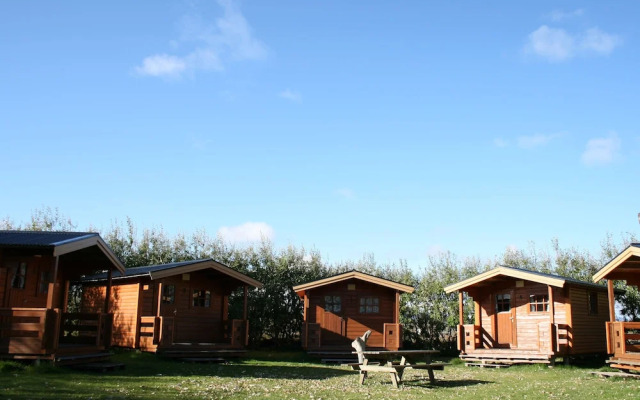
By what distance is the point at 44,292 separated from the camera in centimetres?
1672

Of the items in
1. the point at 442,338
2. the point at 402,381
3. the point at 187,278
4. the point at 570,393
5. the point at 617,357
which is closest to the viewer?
the point at 570,393

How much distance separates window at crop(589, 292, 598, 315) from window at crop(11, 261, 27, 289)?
18314mm

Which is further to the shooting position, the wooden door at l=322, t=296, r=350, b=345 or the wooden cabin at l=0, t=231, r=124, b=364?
the wooden door at l=322, t=296, r=350, b=345

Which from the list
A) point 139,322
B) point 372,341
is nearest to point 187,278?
point 139,322

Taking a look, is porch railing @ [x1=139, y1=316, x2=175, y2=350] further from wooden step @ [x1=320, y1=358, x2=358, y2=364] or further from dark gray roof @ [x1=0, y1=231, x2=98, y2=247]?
wooden step @ [x1=320, y1=358, x2=358, y2=364]

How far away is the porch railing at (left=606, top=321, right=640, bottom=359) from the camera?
16.4 metres

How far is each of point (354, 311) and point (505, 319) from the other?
→ 545 cm

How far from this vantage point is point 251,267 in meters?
27.7

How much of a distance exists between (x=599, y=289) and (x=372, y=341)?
27.6 ft

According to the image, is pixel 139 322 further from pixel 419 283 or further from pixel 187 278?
pixel 419 283

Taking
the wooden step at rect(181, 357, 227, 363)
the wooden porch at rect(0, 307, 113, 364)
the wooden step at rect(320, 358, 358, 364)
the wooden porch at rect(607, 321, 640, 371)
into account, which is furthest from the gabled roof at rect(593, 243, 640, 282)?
the wooden porch at rect(0, 307, 113, 364)

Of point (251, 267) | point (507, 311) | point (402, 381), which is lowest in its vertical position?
point (402, 381)

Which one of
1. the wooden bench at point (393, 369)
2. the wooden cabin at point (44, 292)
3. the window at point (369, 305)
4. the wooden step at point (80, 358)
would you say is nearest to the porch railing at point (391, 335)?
the window at point (369, 305)

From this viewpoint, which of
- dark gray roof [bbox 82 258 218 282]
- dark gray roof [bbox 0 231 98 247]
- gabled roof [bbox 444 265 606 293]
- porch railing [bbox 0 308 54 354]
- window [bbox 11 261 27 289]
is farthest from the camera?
dark gray roof [bbox 82 258 218 282]
